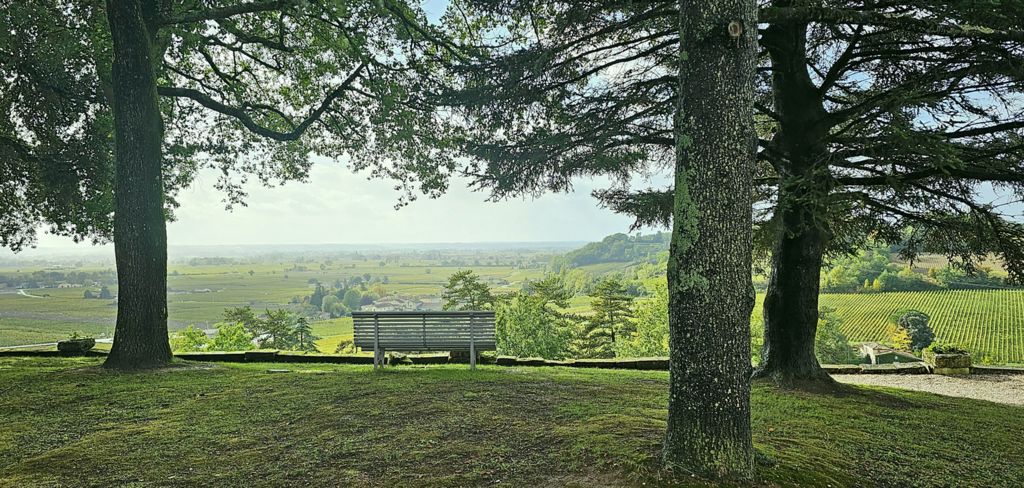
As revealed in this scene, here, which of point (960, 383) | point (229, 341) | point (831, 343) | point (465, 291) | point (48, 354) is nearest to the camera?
point (960, 383)

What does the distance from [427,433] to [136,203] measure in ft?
20.0

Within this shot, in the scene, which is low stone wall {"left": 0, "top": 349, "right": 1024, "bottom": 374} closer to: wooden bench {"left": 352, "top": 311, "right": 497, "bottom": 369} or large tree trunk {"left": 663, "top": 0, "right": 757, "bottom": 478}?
wooden bench {"left": 352, "top": 311, "right": 497, "bottom": 369}

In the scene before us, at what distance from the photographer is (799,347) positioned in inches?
301

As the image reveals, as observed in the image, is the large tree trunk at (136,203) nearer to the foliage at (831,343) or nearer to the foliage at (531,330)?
the foliage at (531,330)

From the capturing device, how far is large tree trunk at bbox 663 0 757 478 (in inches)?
114

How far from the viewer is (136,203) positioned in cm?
756

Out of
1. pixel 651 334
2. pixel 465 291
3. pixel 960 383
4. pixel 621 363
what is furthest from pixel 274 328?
pixel 960 383

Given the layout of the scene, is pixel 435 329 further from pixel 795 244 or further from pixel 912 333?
pixel 912 333

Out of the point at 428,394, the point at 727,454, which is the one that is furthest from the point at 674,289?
the point at 428,394

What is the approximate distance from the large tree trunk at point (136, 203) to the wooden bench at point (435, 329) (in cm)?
278

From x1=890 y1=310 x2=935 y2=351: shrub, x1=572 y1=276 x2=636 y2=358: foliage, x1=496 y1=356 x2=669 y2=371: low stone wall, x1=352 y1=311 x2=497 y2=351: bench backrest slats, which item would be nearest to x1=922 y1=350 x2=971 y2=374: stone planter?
x1=496 y1=356 x2=669 y2=371: low stone wall

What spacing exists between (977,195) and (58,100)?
15.2 meters

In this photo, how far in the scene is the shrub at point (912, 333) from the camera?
41.9 m

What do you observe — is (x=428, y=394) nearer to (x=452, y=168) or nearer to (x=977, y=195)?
(x=452, y=168)
